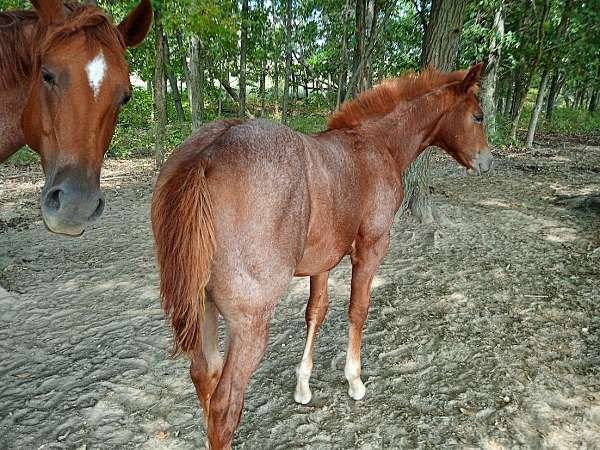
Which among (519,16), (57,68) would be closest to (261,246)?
(57,68)

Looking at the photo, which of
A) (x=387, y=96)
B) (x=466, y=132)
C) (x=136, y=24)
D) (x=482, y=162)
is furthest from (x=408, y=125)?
(x=136, y=24)

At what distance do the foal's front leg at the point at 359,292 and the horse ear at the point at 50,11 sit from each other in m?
2.16

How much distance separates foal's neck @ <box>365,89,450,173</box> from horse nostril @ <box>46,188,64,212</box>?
7.09 feet

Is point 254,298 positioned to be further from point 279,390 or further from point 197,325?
point 279,390

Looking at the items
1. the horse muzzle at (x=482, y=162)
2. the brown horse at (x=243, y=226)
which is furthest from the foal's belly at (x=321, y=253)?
the horse muzzle at (x=482, y=162)

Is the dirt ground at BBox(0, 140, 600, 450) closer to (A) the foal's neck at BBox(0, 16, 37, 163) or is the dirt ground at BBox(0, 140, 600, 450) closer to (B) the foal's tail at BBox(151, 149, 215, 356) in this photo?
(B) the foal's tail at BBox(151, 149, 215, 356)

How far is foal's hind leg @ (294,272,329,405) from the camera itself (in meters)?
2.89

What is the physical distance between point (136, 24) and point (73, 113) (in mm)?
791

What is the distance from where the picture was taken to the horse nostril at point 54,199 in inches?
64.6

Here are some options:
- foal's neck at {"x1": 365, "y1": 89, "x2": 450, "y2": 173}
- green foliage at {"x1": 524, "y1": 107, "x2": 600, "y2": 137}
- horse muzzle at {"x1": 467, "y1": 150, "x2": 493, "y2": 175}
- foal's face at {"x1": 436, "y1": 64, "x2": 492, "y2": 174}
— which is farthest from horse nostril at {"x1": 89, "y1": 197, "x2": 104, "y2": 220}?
green foliage at {"x1": 524, "y1": 107, "x2": 600, "y2": 137}

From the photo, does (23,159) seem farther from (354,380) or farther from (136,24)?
(354,380)

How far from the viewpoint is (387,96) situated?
3.15 m

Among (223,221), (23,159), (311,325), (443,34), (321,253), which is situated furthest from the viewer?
(23,159)

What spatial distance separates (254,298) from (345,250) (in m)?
1.00
